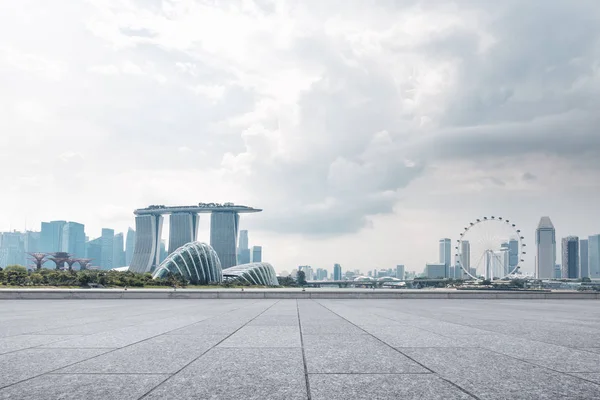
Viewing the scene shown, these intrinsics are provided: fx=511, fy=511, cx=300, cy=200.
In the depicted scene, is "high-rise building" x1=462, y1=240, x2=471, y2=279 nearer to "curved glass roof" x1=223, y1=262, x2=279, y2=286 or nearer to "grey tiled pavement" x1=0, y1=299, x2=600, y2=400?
"curved glass roof" x1=223, y1=262, x2=279, y2=286

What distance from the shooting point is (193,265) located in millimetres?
122000

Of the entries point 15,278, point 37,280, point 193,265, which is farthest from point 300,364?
point 193,265

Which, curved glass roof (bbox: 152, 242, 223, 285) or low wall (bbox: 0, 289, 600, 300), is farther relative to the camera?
curved glass roof (bbox: 152, 242, 223, 285)

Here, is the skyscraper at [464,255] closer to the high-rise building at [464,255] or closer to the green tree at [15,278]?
the high-rise building at [464,255]

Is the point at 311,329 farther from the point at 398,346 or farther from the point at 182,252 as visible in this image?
the point at 182,252

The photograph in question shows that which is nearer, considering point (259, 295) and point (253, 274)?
point (259, 295)

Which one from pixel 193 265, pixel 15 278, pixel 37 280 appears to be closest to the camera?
pixel 15 278

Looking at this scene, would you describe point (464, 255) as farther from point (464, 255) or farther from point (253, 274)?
point (253, 274)

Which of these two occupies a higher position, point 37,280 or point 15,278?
point 15,278

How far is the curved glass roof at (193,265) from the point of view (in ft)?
386

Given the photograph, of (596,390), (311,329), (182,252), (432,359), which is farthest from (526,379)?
(182,252)

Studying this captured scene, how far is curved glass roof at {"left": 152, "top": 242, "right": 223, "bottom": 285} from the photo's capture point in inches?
4631

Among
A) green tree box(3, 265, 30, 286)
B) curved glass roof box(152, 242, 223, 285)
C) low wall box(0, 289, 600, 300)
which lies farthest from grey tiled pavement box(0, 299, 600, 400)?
curved glass roof box(152, 242, 223, 285)

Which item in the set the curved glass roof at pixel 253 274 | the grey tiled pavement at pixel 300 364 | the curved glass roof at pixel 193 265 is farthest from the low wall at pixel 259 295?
the curved glass roof at pixel 253 274
